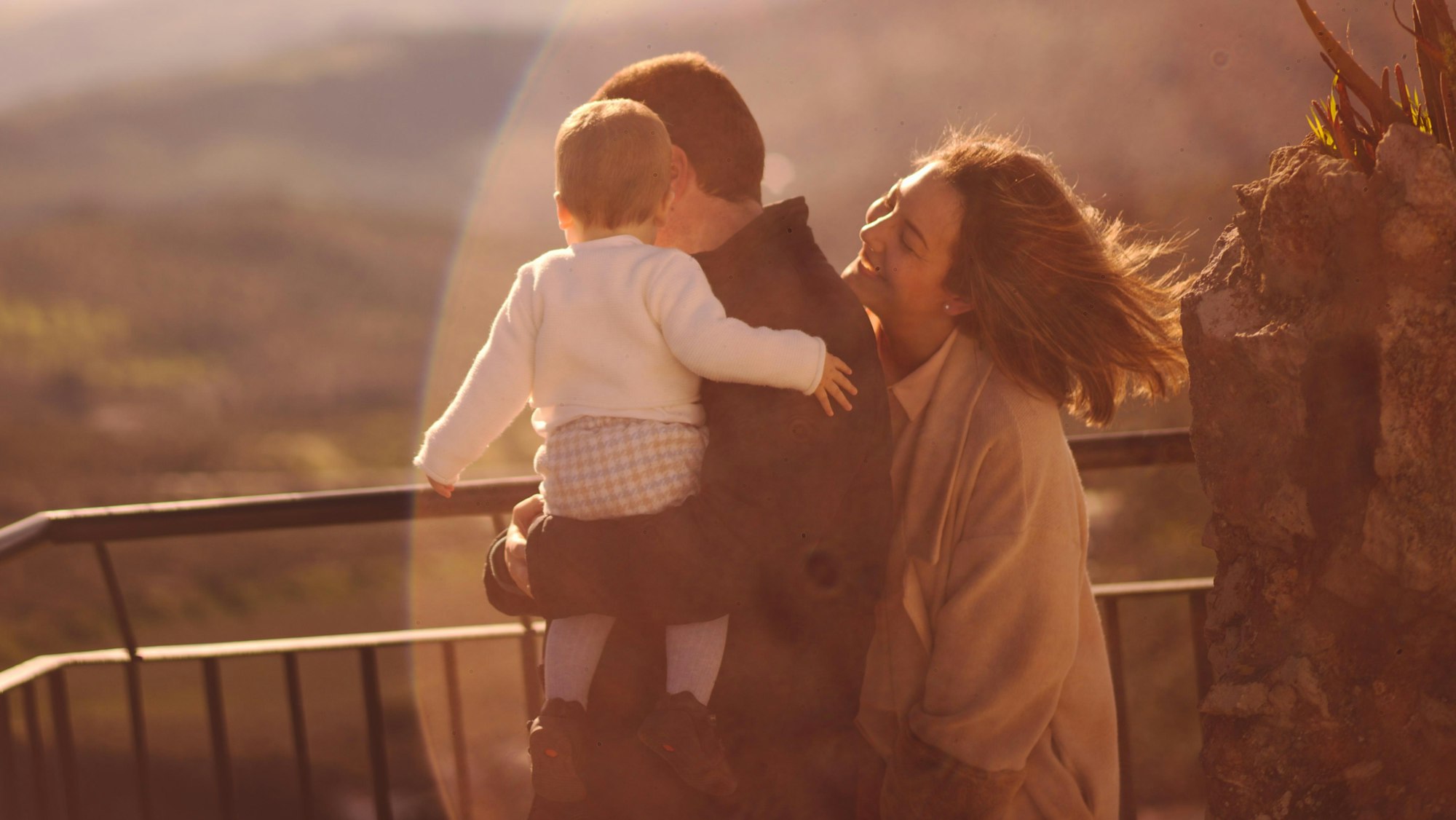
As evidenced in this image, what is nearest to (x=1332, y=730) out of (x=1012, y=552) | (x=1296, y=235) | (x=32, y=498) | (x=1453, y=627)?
(x=1453, y=627)

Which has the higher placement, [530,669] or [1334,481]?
[1334,481]

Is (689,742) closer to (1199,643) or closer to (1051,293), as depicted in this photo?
(1051,293)

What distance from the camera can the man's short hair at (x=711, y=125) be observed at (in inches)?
84.4

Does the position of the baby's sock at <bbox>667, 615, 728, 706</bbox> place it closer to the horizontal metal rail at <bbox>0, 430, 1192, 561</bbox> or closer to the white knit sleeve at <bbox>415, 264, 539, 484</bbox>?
the white knit sleeve at <bbox>415, 264, 539, 484</bbox>

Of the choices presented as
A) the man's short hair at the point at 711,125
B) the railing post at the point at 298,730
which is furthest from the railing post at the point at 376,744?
the man's short hair at the point at 711,125

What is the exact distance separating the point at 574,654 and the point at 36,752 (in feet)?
6.83

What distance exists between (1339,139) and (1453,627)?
0.75 metres

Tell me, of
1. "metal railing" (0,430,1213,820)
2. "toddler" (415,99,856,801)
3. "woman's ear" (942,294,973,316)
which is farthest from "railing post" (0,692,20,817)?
"woman's ear" (942,294,973,316)

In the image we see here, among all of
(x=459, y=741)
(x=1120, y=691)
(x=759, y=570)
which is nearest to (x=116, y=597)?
(x=459, y=741)

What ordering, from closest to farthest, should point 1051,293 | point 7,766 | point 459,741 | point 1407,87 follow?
point 1407,87 → point 1051,293 → point 7,766 → point 459,741

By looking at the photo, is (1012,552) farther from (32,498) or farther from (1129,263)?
(32,498)

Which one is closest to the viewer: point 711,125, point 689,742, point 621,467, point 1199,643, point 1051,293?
point 689,742

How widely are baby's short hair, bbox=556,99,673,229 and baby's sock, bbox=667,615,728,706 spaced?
2.39 feet

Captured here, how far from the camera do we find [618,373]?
81.2 inches
